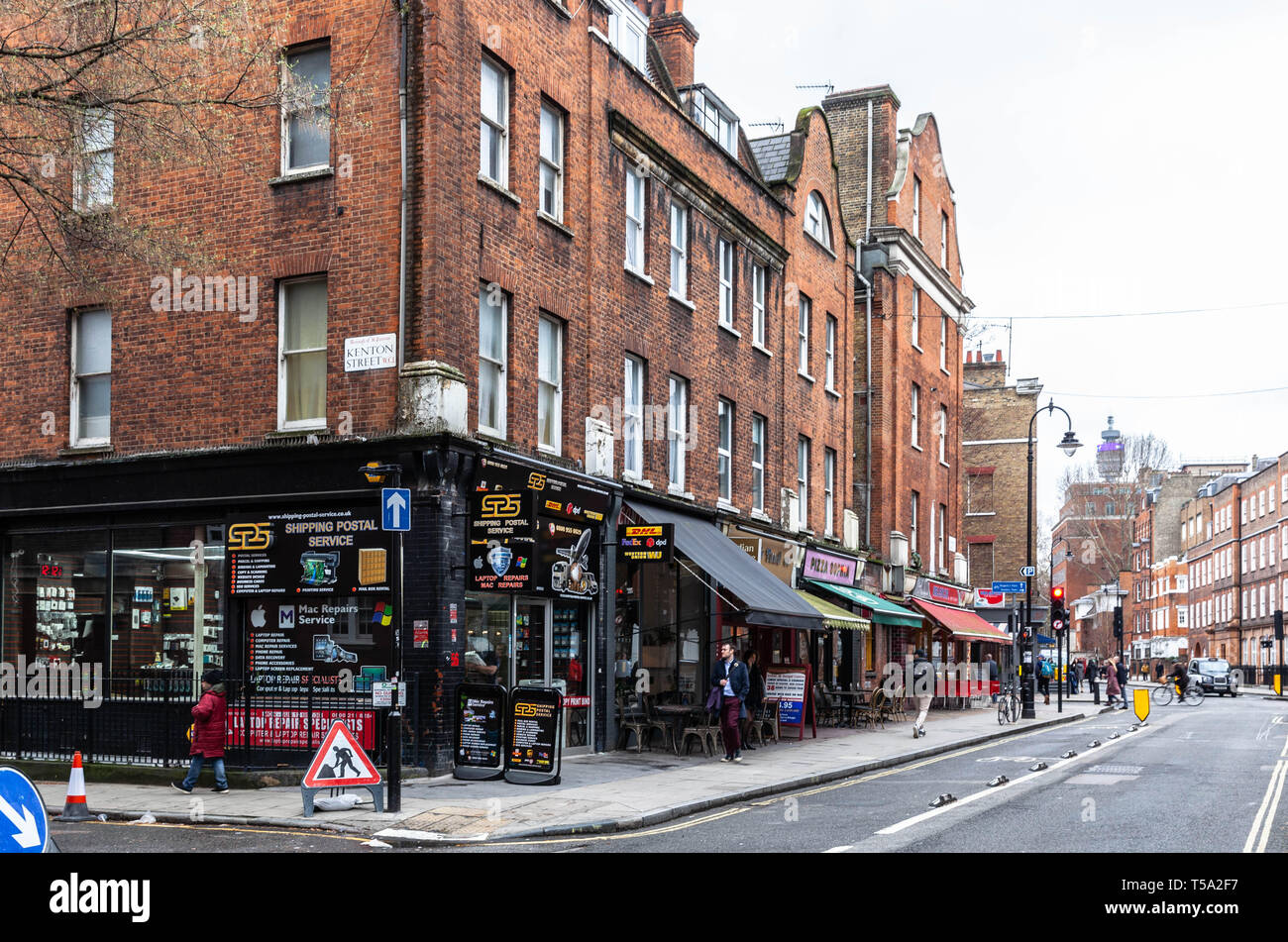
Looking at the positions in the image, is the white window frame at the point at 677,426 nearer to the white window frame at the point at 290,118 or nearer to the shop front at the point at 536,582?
the shop front at the point at 536,582

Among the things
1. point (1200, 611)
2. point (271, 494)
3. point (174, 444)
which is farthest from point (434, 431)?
point (1200, 611)

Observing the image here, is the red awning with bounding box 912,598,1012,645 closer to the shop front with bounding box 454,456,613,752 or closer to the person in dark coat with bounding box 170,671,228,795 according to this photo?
the shop front with bounding box 454,456,613,752

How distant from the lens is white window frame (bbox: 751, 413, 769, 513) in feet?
94.3

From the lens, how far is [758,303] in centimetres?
2947

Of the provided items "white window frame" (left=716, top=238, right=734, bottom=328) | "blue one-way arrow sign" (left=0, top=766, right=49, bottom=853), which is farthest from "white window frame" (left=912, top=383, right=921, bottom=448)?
"blue one-way arrow sign" (left=0, top=766, right=49, bottom=853)

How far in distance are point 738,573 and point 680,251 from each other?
266 inches

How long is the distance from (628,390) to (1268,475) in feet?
230

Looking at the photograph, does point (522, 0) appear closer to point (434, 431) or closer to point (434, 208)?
point (434, 208)

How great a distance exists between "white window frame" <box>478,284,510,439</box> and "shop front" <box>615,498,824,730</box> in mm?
3556

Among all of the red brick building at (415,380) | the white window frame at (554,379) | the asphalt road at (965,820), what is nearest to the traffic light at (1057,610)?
the asphalt road at (965,820)

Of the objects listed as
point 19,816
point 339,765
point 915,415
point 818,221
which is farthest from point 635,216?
point 915,415

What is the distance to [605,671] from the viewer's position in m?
20.9

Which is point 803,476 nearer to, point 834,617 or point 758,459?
point 758,459

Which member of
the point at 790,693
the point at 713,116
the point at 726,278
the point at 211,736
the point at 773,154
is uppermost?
the point at 773,154
